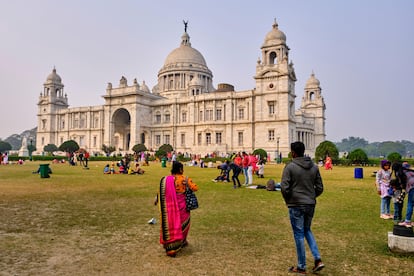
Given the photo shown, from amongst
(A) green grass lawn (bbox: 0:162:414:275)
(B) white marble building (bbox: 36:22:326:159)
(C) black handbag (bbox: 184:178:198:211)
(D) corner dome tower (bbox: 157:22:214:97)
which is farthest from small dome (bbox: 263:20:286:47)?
(C) black handbag (bbox: 184:178:198:211)

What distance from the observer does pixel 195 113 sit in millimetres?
58531

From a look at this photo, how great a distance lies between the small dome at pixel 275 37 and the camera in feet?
163

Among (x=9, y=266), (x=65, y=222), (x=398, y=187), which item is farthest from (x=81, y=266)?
(x=398, y=187)

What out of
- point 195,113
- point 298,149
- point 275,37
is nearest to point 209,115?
point 195,113

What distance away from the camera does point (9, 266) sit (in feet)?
16.4

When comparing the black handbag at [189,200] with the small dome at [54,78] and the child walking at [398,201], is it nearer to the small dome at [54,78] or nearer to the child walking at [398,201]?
the child walking at [398,201]

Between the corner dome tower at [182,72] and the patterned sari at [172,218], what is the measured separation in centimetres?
6599

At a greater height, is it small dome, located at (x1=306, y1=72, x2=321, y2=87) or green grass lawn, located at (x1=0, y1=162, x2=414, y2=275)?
small dome, located at (x1=306, y1=72, x2=321, y2=87)

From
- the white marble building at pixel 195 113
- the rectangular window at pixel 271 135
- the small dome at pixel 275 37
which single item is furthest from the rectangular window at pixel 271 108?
the small dome at pixel 275 37

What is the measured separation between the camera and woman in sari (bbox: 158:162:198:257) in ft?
18.6

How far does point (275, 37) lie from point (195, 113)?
1905 cm

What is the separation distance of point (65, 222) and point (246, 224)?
447 centimetres

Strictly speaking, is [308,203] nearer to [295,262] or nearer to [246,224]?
[295,262]

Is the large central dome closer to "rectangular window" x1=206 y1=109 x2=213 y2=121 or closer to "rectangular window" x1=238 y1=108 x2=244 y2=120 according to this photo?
"rectangular window" x1=206 y1=109 x2=213 y2=121
